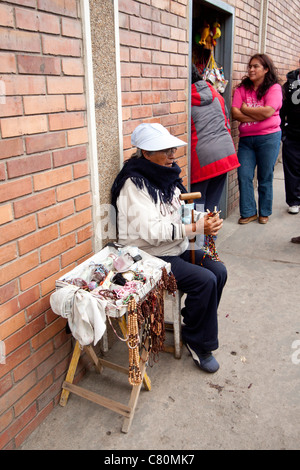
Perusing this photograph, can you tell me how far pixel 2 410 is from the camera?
6.33 ft

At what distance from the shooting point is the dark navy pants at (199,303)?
8.20ft

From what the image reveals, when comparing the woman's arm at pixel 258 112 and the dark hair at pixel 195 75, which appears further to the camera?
the woman's arm at pixel 258 112

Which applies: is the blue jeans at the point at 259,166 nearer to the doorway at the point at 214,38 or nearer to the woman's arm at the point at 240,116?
the woman's arm at the point at 240,116

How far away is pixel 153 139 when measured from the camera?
8.14 ft

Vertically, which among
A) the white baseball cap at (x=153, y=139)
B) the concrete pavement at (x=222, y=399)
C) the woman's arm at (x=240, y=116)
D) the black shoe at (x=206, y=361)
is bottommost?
the concrete pavement at (x=222, y=399)

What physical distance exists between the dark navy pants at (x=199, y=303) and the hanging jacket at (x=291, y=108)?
3257 mm

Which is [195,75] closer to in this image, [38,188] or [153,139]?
[153,139]

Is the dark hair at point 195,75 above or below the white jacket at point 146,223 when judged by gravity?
above

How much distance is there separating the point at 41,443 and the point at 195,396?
874 millimetres

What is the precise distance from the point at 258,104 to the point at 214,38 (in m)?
0.89

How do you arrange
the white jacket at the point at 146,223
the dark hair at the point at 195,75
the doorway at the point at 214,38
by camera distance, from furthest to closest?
the doorway at the point at 214,38 → the dark hair at the point at 195,75 → the white jacket at the point at 146,223

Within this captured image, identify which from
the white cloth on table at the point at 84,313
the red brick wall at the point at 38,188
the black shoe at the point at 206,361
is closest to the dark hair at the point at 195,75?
the red brick wall at the point at 38,188

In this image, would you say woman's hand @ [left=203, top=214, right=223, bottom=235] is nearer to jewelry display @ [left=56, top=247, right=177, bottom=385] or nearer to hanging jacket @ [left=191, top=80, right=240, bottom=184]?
jewelry display @ [left=56, top=247, right=177, bottom=385]
